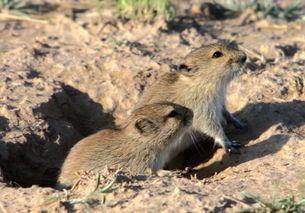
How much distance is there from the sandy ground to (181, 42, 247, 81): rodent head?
1.57ft

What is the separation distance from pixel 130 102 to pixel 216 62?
43.1 inches

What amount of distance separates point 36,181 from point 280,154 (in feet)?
7.67

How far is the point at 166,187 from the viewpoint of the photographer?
4816 mm

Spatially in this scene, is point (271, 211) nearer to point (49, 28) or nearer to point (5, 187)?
point (5, 187)

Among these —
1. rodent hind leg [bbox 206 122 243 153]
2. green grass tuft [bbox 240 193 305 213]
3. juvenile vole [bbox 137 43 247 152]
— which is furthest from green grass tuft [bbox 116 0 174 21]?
green grass tuft [bbox 240 193 305 213]

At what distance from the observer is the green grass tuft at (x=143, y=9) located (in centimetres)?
873

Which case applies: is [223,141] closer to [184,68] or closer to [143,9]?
[184,68]

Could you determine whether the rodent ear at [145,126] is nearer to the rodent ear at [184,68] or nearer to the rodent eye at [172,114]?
the rodent eye at [172,114]

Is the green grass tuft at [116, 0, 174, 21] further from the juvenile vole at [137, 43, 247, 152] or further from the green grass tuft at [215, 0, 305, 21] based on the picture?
the juvenile vole at [137, 43, 247, 152]

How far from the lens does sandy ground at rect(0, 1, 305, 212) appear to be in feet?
15.6

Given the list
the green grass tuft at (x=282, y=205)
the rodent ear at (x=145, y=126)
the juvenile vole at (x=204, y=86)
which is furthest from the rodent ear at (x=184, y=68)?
the green grass tuft at (x=282, y=205)

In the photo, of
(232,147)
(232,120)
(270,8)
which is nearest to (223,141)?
(232,147)

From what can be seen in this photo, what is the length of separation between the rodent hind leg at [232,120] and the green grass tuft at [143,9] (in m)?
2.18

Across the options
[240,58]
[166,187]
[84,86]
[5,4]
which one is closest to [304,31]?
[240,58]
